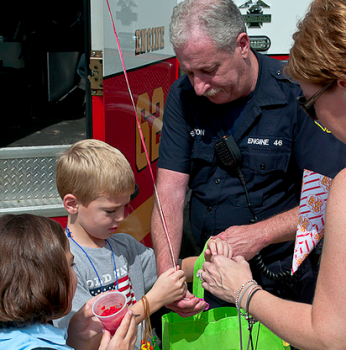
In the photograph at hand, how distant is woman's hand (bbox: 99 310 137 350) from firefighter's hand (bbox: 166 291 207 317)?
1.44ft

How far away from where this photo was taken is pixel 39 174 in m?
3.30

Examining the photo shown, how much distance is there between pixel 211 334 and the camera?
85.0 inches

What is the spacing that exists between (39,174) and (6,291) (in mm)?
1944

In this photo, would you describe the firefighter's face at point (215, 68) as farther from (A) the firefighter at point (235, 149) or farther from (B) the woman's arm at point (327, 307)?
(B) the woman's arm at point (327, 307)

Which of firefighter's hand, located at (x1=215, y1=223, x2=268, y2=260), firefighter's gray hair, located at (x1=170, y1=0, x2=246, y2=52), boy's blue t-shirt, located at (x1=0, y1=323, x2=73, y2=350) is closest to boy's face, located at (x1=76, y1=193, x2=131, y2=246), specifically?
firefighter's hand, located at (x1=215, y1=223, x2=268, y2=260)

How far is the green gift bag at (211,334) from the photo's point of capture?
7.02 feet

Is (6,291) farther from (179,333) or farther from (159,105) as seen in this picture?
(159,105)

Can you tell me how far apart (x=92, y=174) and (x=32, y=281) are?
759 millimetres

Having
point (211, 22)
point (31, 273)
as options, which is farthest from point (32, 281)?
point (211, 22)

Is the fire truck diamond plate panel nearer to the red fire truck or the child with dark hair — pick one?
the red fire truck

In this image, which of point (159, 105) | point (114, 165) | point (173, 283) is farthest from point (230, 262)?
point (159, 105)

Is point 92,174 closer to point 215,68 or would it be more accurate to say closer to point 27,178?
point 215,68

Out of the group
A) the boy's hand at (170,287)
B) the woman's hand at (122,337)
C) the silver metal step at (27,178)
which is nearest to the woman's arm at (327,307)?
the woman's hand at (122,337)

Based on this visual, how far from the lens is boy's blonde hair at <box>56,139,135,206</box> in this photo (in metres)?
2.14
